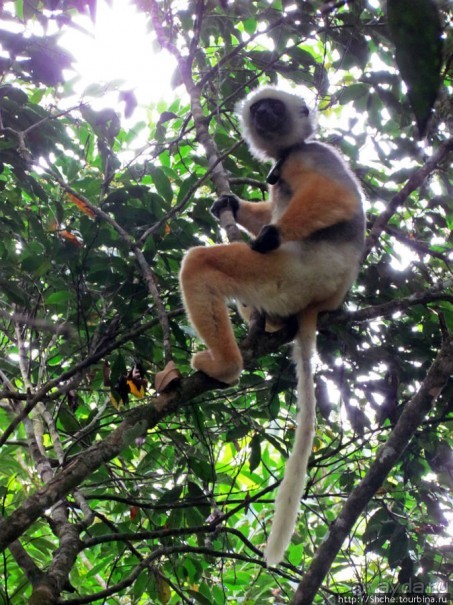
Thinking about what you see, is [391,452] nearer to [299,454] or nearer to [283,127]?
[299,454]

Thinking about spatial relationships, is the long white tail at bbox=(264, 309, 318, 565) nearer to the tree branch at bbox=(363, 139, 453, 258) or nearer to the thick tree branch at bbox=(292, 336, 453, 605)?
the thick tree branch at bbox=(292, 336, 453, 605)

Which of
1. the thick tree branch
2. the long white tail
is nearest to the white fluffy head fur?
the long white tail

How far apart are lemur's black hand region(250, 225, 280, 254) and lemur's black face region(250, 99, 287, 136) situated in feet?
4.96

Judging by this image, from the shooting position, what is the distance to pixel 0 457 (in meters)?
4.37

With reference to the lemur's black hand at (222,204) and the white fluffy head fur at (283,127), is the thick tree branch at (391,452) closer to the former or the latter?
the lemur's black hand at (222,204)

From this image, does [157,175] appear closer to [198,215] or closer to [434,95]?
[198,215]

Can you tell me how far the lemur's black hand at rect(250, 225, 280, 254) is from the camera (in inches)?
148

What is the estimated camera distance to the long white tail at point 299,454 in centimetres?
316

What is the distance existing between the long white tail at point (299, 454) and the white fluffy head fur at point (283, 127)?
173 cm

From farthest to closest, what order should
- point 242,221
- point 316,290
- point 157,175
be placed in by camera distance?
point 242,221 → point 157,175 → point 316,290

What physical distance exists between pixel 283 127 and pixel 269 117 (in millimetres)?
152

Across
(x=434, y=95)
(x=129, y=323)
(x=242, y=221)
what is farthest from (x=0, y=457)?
(x=434, y=95)

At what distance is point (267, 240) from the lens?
3.77 m

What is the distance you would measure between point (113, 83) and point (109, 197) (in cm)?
118
